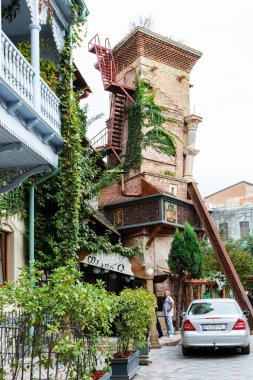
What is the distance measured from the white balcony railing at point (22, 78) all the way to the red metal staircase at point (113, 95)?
1305cm

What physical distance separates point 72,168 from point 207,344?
5196 mm

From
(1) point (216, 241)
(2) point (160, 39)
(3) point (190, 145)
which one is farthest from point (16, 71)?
(3) point (190, 145)

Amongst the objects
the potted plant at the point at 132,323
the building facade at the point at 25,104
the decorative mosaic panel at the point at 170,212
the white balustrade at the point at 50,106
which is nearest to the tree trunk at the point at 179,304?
the decorative mosaic panel at the point at 170,212

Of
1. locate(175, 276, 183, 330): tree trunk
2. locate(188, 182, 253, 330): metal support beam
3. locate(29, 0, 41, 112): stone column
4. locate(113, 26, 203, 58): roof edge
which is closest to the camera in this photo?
locate(29, 0, 41, 112): stone column

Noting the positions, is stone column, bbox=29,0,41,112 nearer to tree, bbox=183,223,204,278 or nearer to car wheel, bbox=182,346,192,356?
car wheel, bbox=182,346,192,356

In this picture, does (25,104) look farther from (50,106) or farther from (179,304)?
(179,304)

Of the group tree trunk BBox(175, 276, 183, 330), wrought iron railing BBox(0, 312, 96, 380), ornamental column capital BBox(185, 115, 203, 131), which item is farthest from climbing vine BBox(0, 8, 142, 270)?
ornamental column capital BBox(185, 115, 203, 131)

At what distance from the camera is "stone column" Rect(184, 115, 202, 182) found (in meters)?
25.6

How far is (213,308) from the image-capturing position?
13.6 m

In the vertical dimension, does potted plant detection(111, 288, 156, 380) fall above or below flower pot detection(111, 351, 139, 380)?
above

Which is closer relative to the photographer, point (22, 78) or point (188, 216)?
point (22, 78)

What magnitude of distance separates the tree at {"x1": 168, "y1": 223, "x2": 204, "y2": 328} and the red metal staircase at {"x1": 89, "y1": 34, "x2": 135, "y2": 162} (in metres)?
5.57

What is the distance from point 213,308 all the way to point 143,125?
1222cm

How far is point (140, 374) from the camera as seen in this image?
10688mm
